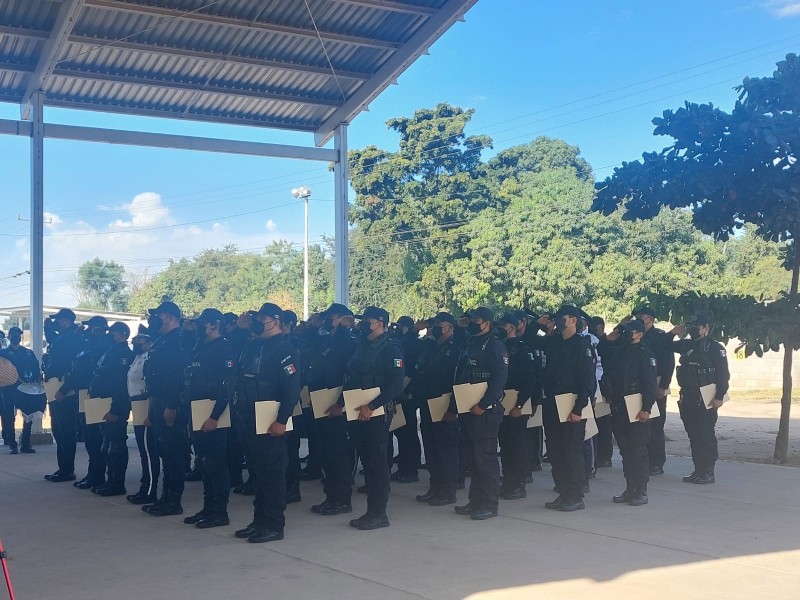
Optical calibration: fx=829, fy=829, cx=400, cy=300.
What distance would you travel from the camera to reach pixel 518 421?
8.73m

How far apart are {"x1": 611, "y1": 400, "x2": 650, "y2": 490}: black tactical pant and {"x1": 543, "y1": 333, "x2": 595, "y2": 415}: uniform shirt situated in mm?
565

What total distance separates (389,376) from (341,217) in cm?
844

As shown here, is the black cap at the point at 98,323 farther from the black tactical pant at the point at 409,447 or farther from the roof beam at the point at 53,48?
the roof beam at the point at 53,48

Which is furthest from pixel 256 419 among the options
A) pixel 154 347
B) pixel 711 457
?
pixel 711 457

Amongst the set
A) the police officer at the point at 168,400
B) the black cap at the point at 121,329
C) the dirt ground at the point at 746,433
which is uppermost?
the black cap at the point at 121,329

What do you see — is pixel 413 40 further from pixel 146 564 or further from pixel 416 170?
pixel 416 170

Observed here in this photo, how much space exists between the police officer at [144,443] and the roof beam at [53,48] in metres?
5.25

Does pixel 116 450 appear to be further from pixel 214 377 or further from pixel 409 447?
pixel 409 447

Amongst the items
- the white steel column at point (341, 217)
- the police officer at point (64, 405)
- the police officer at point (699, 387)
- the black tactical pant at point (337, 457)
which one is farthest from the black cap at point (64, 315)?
the police officer at point (699, 387)

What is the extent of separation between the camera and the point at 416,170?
127 feet

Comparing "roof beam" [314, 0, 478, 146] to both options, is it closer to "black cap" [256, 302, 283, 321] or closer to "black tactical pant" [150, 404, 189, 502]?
"black cap" [256, 302, 283, 321]

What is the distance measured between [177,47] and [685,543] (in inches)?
419

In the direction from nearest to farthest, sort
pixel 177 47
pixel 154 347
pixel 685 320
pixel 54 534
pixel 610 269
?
pixel 54 534, pixel 154 347, pixel 685 320, pixel 177 47, pixel 610 269

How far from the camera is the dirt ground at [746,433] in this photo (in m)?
11.7
